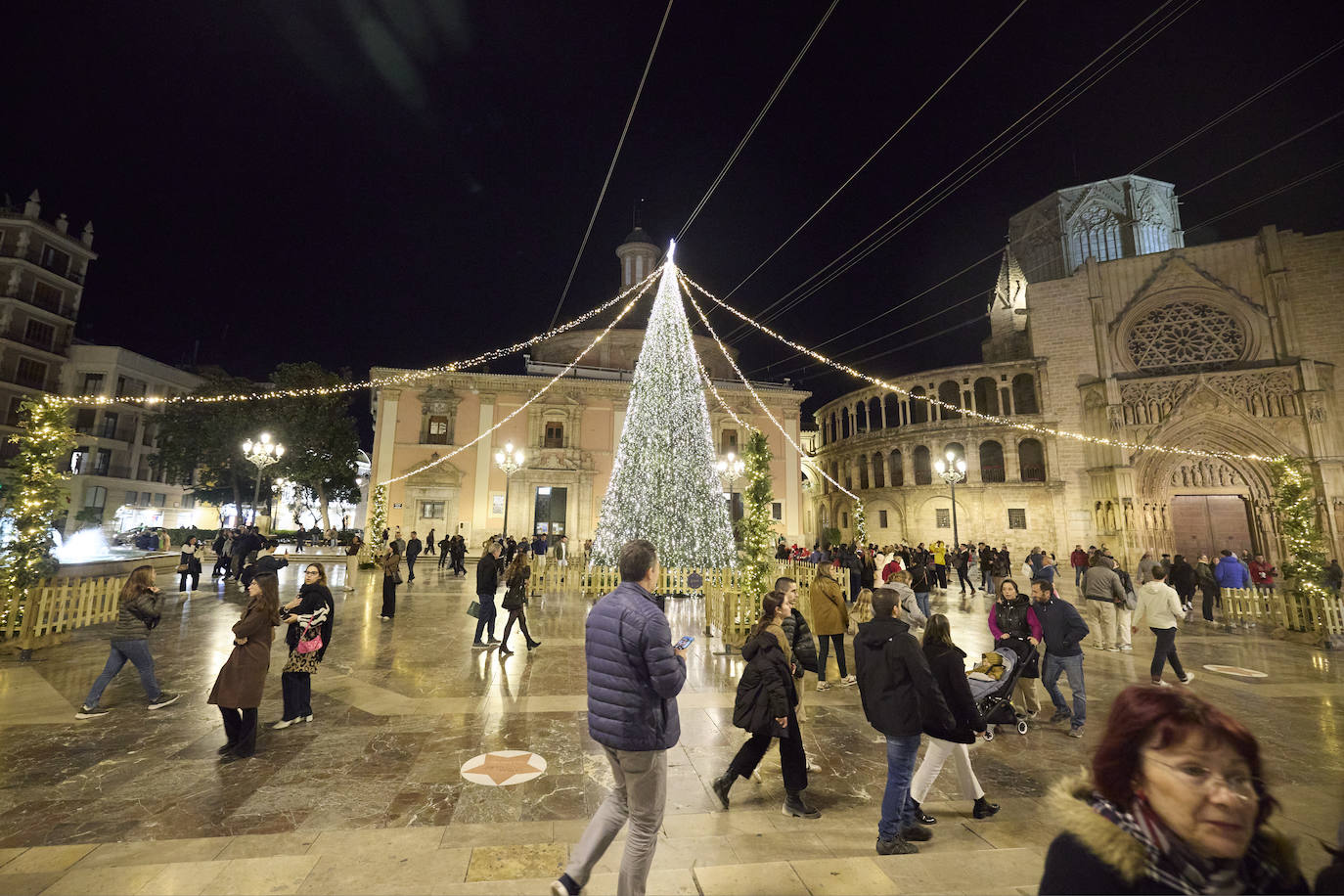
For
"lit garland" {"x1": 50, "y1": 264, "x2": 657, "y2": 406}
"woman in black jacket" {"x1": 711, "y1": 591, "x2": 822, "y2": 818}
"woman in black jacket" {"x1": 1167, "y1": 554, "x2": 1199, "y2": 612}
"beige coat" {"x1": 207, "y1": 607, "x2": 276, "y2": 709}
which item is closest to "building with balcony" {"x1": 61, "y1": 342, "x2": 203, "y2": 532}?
"lit garland" {"x1": 50, "y1": 264, "x2": 657, "y2": 406}

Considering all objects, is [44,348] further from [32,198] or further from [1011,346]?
[1011,346]

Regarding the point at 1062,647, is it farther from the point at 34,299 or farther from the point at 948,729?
the point at 34,299

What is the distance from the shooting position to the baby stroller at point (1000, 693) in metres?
4.55

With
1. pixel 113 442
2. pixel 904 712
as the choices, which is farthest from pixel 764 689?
pixel 113 442

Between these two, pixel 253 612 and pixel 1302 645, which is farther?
pixel 1302 645

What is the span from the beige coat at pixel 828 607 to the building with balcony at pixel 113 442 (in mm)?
37002

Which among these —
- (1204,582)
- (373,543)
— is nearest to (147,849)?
(1204,582)

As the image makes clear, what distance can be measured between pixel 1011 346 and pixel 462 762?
42.5 meters

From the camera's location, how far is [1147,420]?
25516mm

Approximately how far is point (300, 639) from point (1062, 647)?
290 inches

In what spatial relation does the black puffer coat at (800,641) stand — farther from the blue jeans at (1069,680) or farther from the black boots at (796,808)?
the blue jeans at (1069,680)

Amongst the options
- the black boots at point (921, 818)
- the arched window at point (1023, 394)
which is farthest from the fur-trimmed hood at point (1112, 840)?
the arched window at point (1023, 394)

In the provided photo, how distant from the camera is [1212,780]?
1223 millimetres

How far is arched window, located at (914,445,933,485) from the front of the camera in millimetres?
31172
